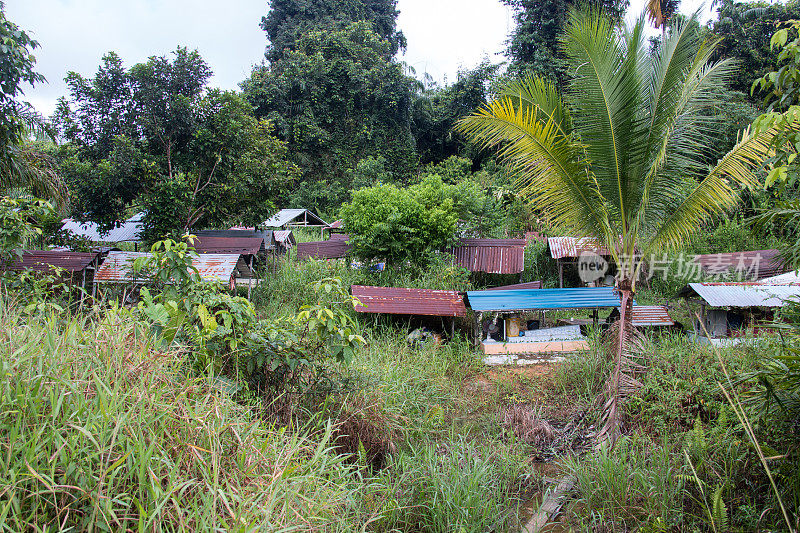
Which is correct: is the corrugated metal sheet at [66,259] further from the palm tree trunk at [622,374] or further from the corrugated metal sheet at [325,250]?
the palm tree trunk at [622,374]

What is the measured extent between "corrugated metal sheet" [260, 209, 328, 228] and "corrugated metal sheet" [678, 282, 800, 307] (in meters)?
14.7

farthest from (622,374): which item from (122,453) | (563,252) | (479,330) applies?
(563,252)

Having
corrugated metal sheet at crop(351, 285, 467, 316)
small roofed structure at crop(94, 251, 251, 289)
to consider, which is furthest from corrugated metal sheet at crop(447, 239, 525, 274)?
small roofed structure at crop(94, 251, 251, 289)

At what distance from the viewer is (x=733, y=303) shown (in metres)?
7.75

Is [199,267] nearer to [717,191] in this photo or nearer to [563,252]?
[717,191]

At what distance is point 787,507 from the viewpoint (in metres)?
3.34

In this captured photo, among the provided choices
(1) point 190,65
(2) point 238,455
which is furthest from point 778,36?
(1) point 190,65

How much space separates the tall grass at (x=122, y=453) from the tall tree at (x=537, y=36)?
829 inches

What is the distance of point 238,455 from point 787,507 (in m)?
3.77

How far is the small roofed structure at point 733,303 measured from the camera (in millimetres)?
7730

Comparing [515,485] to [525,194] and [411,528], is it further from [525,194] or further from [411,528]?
[525,194]

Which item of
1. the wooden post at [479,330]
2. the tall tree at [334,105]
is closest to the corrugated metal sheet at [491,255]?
the wooden post at [479,330]

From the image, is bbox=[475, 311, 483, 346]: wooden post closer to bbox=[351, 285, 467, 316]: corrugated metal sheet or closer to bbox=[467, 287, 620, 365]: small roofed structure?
bbox=[467, 287, 620, 365]: small roofed structure

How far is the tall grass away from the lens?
6.15 feet
